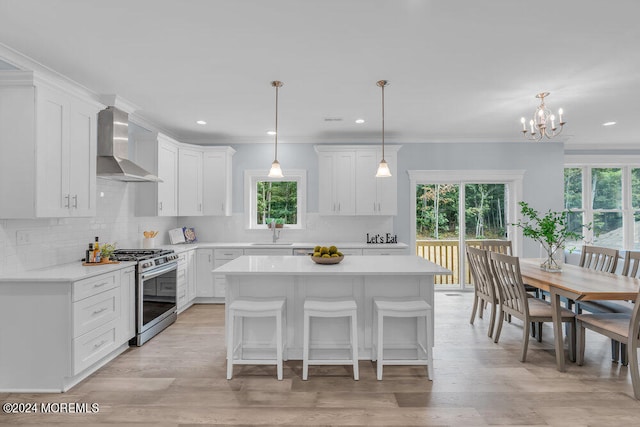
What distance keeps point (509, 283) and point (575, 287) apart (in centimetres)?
58

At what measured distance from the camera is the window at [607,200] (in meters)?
6.56

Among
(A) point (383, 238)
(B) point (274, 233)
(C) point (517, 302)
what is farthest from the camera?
(A) point (383, 238)

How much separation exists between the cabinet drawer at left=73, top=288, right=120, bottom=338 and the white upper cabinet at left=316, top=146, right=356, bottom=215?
10.2 ft

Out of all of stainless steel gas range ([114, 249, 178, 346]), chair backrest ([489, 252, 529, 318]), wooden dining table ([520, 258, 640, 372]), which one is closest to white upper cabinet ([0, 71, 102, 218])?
stainless steel gas range ([114, 249, 178, 346])

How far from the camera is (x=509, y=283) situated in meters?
3.41

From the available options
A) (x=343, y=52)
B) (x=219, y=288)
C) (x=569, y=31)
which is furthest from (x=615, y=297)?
(x=219, y=288)

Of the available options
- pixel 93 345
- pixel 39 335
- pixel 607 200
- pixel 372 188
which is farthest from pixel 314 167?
pixel 607 200

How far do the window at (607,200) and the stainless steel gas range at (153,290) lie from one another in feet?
22.8

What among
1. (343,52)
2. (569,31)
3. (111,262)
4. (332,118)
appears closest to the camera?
(569,31)

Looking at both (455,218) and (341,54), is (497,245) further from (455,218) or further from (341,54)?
(341,54)

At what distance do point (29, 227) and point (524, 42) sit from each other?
170 inches

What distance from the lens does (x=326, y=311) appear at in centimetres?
274

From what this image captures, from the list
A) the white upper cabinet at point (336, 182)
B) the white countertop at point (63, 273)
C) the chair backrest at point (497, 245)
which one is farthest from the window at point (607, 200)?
the white countertop at point (63, 273)

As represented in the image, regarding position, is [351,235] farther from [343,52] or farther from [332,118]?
[343,52]
